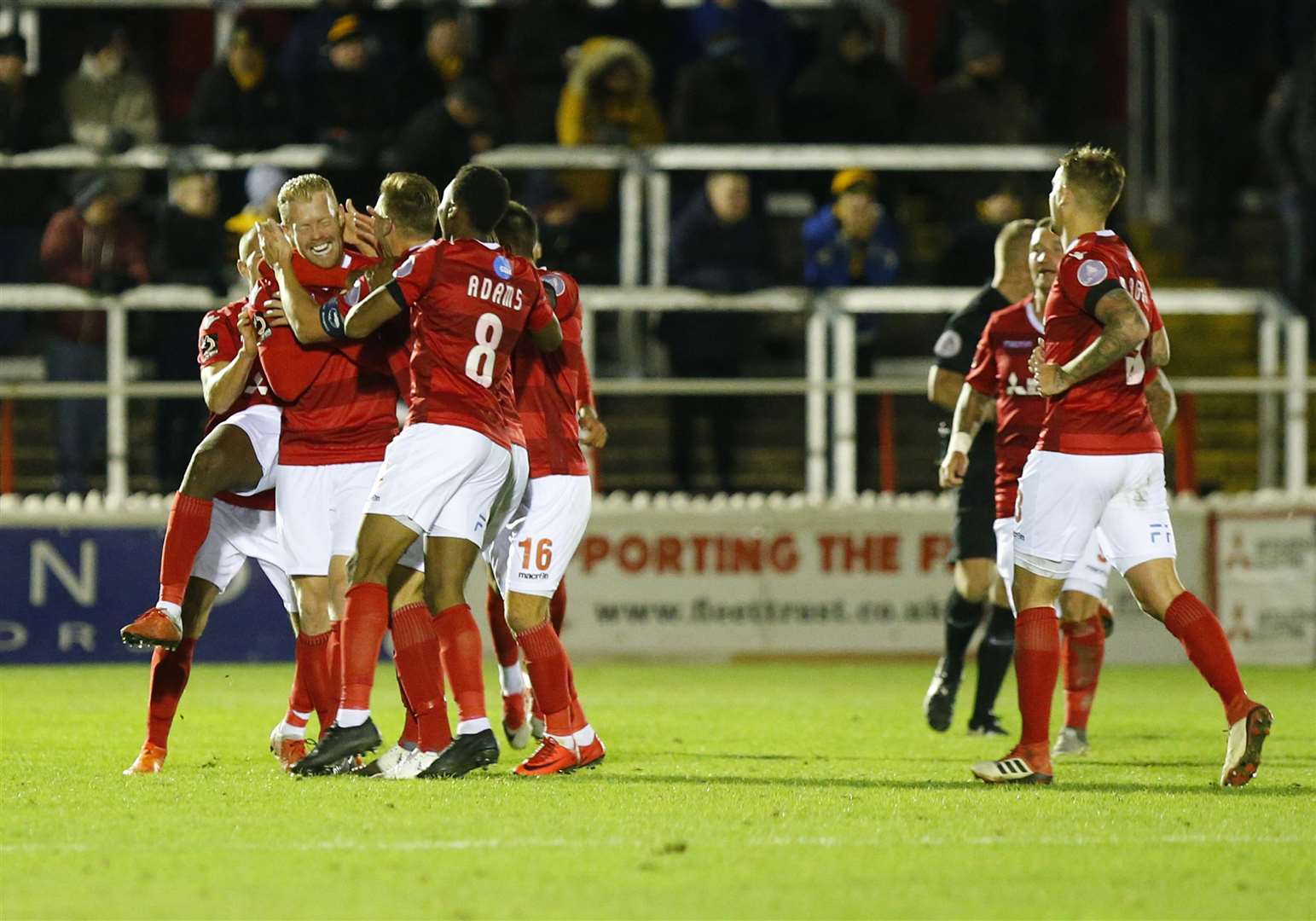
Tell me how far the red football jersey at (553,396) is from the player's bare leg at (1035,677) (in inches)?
68.4

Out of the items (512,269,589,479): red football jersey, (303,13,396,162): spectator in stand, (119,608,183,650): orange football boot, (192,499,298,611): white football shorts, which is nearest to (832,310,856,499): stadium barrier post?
(303,13,396,162): spectator in stand

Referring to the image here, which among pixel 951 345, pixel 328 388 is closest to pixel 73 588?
pixel 328 388

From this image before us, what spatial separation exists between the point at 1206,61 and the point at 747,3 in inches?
187

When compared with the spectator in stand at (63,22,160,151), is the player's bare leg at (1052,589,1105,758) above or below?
below

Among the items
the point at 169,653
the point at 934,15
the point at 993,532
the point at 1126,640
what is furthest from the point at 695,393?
the point at 934,15

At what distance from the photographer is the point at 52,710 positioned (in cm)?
1054

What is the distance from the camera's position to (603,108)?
50.8 feet

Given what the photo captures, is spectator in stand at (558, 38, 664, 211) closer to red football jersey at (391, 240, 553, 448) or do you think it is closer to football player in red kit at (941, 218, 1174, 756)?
football player in red kit at (941, 218, 1174, 756)

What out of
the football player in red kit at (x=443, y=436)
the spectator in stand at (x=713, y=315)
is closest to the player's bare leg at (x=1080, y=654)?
the football player in red kit at (x=443, y=436)

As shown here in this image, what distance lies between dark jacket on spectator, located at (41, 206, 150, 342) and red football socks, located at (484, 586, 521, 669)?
18.9 feet

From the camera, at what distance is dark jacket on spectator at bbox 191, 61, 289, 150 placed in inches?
589

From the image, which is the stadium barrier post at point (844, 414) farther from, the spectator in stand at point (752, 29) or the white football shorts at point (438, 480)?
the white football shorts at point (438, 480)

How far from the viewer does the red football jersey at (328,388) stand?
7.86m

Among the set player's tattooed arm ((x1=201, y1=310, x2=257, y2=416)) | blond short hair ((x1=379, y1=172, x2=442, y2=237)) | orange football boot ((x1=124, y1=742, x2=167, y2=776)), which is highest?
blond short hair ((x1=379, y1=172, x2=442, y2=237))
